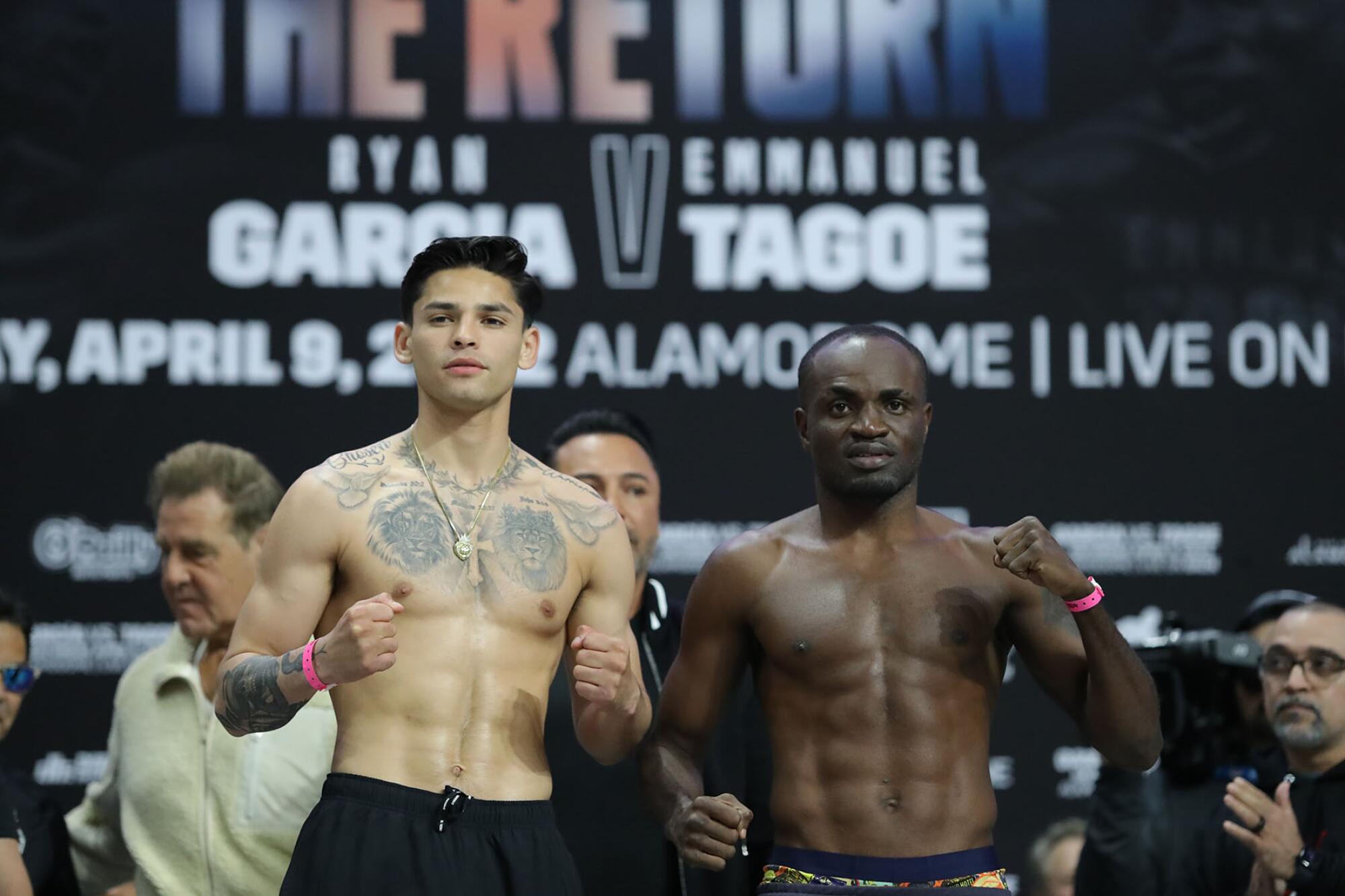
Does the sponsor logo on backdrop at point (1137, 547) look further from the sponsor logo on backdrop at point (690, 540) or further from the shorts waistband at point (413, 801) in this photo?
the shorts waistband at point (413, 801)

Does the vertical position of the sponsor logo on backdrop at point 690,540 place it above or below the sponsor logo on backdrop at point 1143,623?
above

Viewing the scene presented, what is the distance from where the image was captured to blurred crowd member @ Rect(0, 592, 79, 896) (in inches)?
136

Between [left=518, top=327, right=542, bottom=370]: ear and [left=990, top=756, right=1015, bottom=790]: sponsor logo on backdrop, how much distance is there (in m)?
2.29

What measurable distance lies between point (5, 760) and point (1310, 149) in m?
3.89

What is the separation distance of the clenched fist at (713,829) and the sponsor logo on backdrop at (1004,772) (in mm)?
2119

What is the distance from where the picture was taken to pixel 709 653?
9.05ft

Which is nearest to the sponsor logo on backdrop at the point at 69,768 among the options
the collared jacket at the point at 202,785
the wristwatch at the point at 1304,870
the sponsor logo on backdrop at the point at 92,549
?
the sponsor logo on backdrop at the point at 92,549

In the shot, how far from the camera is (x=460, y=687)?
2.43 m

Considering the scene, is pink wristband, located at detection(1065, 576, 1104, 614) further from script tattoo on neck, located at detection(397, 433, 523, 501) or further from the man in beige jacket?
the man in beige jacket

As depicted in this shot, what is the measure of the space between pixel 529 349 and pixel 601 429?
1102 mm

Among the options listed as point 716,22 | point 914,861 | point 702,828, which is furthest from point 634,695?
point 716,22

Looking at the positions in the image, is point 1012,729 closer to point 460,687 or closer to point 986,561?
point 986,561

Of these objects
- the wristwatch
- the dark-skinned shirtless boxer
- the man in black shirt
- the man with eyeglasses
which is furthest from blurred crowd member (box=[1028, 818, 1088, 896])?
the dark-skinned shirtless boxer

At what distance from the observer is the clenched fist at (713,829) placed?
245 centimetres
